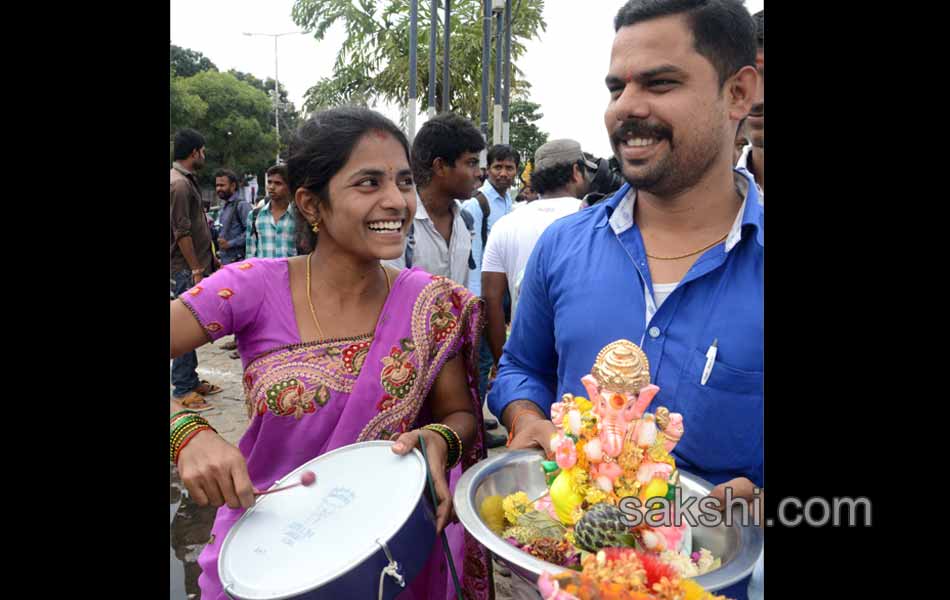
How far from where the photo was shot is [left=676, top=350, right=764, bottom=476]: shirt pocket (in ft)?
4.67

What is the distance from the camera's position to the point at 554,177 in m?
4.50

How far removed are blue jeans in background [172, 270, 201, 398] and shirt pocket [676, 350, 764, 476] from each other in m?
5.08

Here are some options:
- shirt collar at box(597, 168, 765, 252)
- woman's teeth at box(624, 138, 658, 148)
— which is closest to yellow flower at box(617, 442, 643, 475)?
shirt collar at box(597, 168, 765, 252)

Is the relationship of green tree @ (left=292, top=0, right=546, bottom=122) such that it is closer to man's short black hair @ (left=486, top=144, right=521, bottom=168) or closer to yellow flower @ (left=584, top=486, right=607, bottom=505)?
man's short black hair @ (left=486, top=144, right=521, bottom=168)

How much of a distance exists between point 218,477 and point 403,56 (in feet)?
67.3

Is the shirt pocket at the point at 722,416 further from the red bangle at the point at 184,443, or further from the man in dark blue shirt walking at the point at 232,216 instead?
the man in dark blue shirt walking at the point at 232,216

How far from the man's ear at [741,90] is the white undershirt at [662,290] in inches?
17.1

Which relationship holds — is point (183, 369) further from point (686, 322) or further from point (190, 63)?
point (190, 63)

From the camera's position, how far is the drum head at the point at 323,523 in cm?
131

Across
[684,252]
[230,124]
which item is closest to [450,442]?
[684,252]

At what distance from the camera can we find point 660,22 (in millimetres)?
1523
